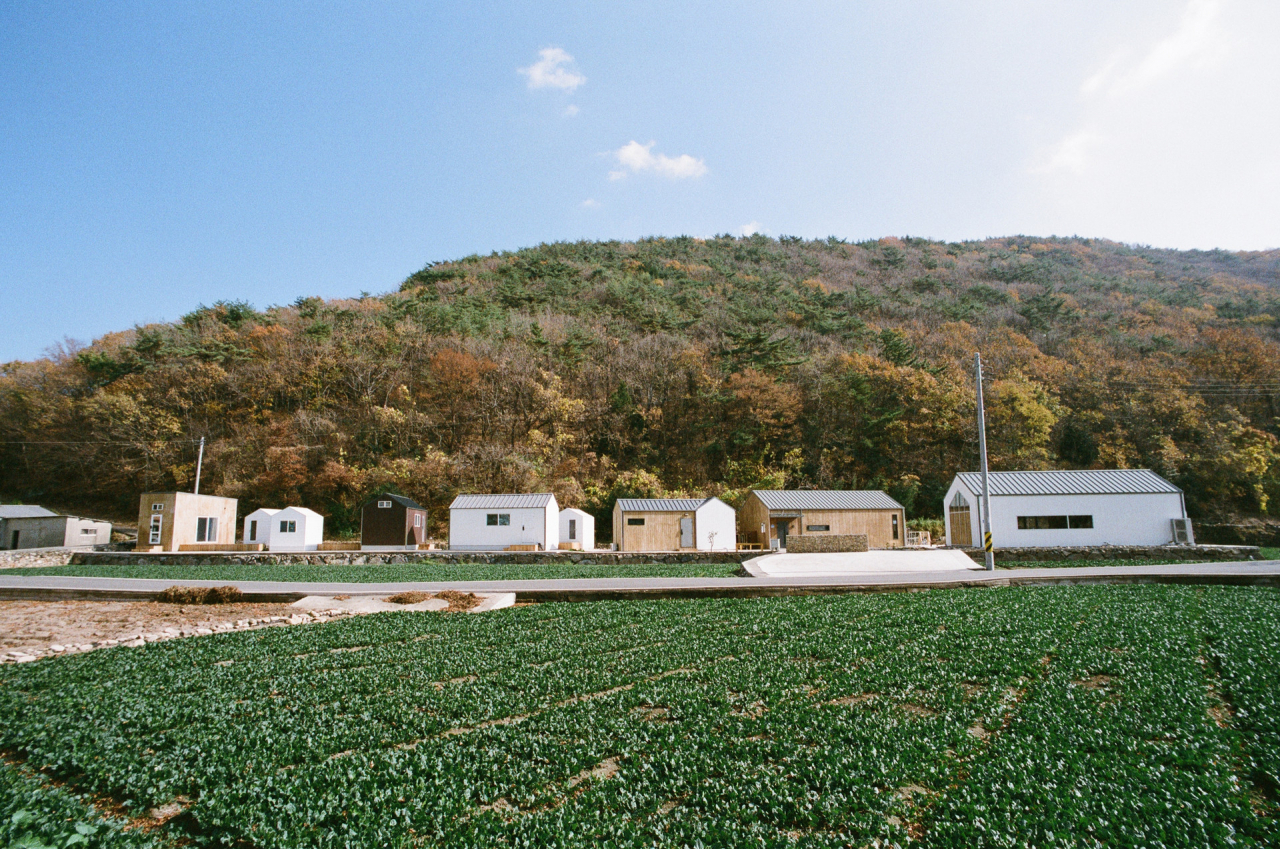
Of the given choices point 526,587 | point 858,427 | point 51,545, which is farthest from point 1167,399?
point 51,545

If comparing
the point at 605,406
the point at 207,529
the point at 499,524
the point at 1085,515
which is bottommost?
the point at 207,529

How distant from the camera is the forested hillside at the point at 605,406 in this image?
31.5 meters

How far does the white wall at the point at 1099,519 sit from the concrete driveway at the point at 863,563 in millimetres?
3889

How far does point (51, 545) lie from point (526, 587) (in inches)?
1169

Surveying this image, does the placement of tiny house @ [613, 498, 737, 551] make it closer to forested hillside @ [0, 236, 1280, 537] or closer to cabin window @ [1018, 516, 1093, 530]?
forested hillside @ [0, 236, 1280, 537]

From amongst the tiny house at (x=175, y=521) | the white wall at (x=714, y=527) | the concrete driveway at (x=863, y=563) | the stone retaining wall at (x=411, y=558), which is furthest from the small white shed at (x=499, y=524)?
the tiny house at (x=175, y=521)

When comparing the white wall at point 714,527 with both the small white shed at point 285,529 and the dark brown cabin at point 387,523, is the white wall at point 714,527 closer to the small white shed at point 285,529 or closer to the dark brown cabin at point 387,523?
the dark brown cabin at point 387,523

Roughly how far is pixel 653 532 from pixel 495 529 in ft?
22.0

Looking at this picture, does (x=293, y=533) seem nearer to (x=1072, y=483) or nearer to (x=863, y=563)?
(x=863, y=563)

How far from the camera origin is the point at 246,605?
477 inches

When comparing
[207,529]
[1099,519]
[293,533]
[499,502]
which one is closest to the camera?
[1099,519]

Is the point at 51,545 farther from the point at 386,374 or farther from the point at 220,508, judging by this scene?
the point at 386,374

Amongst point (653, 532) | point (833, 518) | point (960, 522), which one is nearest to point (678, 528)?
point (653, 532)

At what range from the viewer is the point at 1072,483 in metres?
23.6
